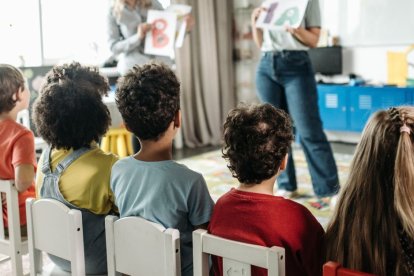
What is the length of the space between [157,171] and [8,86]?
32.7 inches

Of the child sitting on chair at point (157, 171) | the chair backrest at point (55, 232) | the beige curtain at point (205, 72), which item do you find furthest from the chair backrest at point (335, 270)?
the beige curtain at point (205, 72)

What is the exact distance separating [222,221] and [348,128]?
410cm

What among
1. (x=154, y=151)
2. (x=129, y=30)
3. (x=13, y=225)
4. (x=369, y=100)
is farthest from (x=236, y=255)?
(x=369, y=100)

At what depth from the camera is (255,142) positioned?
1292 millimetres

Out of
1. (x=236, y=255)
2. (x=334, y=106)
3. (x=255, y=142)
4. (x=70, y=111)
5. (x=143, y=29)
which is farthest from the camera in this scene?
(x=334, y=106)

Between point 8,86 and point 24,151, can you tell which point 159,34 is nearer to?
point 8,86

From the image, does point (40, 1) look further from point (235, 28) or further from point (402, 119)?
point (402, 119)

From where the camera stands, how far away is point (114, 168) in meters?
1.50

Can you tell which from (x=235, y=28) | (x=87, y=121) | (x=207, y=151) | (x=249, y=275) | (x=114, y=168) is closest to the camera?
(x=249, y=275)

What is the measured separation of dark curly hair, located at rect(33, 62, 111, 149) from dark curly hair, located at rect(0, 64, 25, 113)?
0.28m

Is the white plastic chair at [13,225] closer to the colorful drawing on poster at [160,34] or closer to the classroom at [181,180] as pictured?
the classroom at [181,180]

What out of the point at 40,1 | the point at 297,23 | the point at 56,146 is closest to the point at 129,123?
the point at 56,146

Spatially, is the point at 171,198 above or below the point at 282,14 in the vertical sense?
below

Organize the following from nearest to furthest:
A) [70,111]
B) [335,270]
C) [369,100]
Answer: [335,270] < [70,111] < [369,100]
